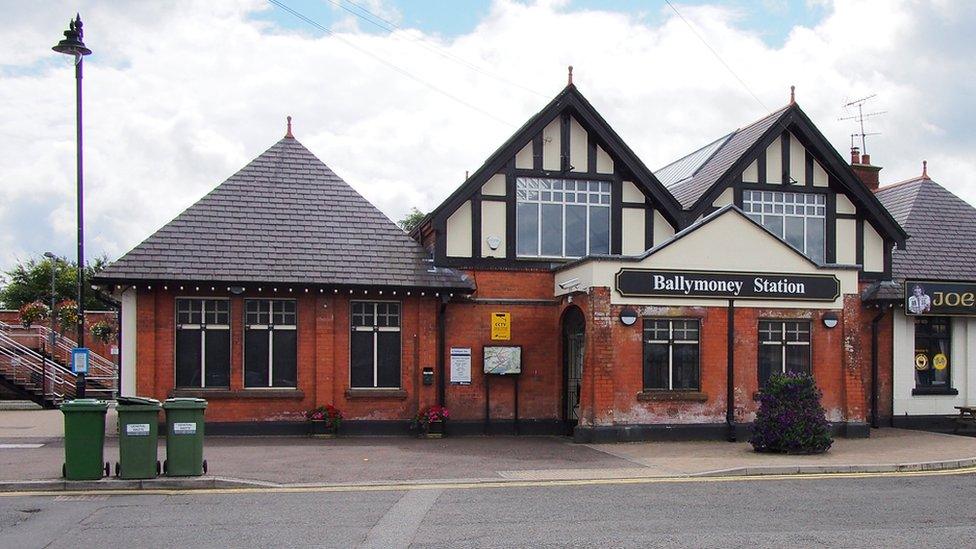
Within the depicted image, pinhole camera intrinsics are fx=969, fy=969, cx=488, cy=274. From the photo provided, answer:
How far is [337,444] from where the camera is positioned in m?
18.6

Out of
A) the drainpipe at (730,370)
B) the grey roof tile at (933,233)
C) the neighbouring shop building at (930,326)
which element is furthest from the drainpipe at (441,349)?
the grey roof tile at (933,233)

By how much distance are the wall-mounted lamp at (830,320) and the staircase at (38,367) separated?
20.4 m

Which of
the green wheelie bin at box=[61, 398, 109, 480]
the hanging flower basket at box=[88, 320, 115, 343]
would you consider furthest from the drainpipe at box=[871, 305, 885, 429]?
Answer: the hanging flower basket at box=[88, 320, 115, 343]

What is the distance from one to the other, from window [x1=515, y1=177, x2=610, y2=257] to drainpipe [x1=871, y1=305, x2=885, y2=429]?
6.92 metres

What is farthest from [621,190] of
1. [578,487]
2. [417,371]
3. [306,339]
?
[578,487]

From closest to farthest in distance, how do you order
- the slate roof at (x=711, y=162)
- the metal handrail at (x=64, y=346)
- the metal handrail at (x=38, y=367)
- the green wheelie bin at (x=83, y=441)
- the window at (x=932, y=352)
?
1. the green wheelie bin at (x=83, y=441)
2. the slate roof at (x=711, y=162)
3. the window at (x=932, y=352)
4. the metal handrail at (x=38, y=367)
5. the metal handrail at (x=64, y=346)

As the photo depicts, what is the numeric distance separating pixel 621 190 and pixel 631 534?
1291 cm

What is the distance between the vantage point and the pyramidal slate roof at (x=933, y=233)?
24109mm

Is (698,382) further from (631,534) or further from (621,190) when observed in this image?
(631,534)

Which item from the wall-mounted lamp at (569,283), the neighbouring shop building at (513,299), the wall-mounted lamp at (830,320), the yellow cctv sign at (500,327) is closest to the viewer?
the neighbouring shop building at (513,299)

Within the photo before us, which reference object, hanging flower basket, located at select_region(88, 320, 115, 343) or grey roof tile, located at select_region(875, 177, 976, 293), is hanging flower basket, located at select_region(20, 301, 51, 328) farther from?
grey roof tile, located at select_region(875, 177, 976, 293)

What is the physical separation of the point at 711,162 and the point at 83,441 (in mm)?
16810

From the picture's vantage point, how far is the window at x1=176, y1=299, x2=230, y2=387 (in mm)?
19875

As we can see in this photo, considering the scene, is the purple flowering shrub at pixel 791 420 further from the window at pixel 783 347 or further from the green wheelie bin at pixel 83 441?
the green wheelie bin at pixel 83 441
